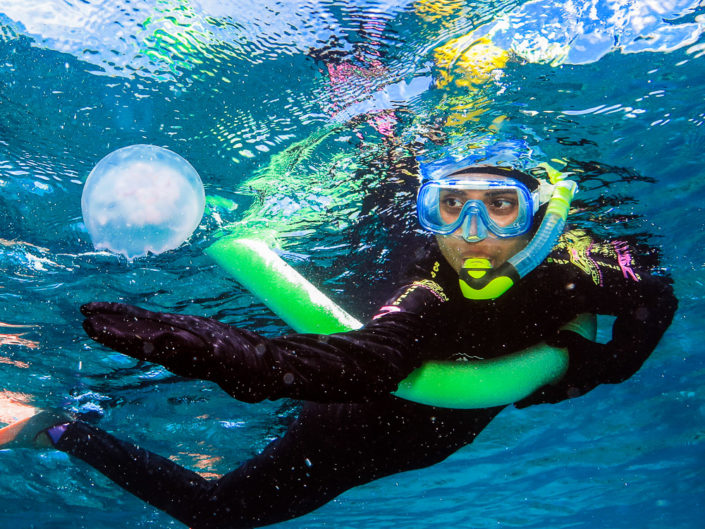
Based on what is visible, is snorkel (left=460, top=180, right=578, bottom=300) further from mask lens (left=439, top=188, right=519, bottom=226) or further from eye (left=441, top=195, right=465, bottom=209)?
eye (left=441, top=195, right=465, bottom=209)

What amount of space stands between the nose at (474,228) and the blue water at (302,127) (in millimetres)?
1663

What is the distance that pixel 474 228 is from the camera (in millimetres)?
4410

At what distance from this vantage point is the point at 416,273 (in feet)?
15.5

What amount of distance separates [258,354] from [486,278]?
2.63 m

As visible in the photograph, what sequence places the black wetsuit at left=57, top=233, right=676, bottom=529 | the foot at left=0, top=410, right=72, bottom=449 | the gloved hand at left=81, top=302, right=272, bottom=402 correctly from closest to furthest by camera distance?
the gloved hand at left=81, top=302, right=272, bottom=402 < the black wetsuit at left=57, top=233, right=676, bottom=529 < the foot at left=0, top=410, right=72, bottom=449

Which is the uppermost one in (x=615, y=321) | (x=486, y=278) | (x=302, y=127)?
(x=302, y=127)

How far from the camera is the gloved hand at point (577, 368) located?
405 centimetres

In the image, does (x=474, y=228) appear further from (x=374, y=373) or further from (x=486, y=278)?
(x=374, y=373)

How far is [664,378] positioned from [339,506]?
1931 centimetres

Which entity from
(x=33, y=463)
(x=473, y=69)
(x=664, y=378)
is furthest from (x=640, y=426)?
(x=33, y=463)

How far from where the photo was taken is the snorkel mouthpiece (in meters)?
4.03

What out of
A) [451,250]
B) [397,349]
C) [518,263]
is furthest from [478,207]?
[397,349]

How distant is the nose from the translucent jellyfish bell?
2788 mm

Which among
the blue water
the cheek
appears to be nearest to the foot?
the blue water
